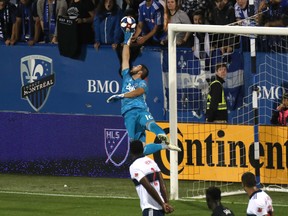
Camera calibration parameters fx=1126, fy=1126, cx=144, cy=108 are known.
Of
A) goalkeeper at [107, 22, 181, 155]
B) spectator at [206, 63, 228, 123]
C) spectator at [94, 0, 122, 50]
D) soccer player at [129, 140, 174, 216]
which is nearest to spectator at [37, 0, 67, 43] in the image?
spectator at [94, 0, 122, 50]

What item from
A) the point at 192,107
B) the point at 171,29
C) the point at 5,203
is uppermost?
the point at 171,29

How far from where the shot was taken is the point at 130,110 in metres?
20.5

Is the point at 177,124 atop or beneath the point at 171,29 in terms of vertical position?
beneath

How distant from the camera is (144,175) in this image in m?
13.4

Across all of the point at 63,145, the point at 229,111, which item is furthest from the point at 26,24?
the point at 229,111

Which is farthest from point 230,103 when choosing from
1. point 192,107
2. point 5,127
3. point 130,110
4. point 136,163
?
point 136,163

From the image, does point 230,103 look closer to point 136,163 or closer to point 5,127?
point 5,127

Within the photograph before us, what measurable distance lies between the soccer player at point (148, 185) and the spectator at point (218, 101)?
26.1ft

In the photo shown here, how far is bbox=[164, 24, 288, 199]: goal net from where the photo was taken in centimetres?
1959

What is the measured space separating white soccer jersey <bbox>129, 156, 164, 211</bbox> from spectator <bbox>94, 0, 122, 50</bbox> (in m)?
10.5

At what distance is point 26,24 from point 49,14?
0.72 meters

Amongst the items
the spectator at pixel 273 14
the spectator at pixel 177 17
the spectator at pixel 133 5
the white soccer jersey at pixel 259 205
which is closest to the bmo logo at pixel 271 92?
the spectator at pixel 273 14

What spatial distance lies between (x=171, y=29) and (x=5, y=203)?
13.7 ft

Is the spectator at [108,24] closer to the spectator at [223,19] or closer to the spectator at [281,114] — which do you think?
the spectator at [223,19]
